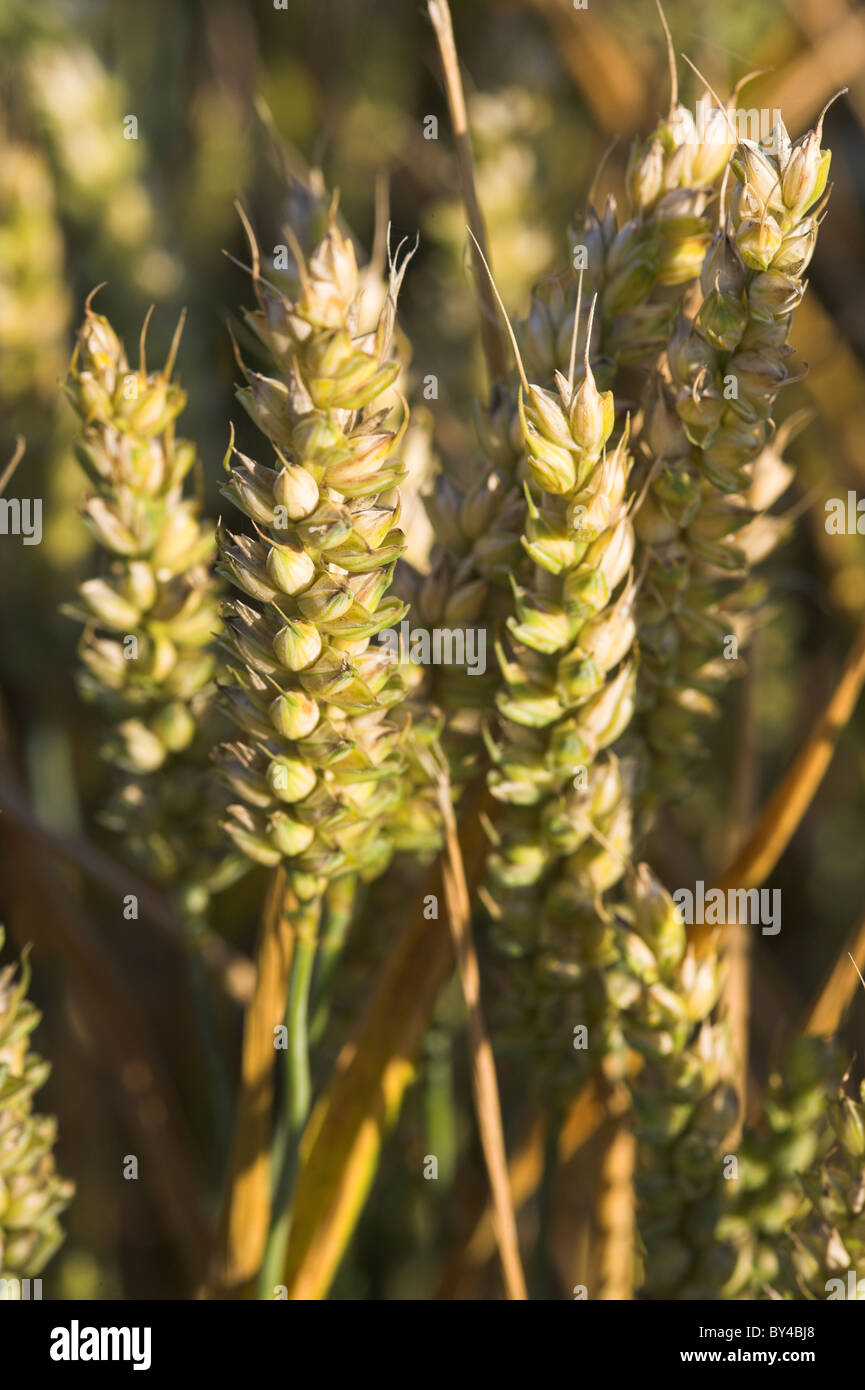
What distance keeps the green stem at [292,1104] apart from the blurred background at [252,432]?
0.16m

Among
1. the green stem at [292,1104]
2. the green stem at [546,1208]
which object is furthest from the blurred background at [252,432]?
the green stem at [292,1104]

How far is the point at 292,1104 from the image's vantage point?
63cm

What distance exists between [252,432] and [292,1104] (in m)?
0.79

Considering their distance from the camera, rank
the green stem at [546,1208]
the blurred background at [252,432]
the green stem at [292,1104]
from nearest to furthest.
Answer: the green stem at [292,1104] < the green stem at [546,1208] < the blurred background at [252,432]

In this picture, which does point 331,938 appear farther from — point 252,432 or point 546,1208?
point 252,432

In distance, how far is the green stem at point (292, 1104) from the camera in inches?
24.1

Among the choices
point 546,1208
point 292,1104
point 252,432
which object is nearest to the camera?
point 292,1104

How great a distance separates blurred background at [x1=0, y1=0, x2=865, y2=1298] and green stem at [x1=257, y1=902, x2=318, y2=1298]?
0.16 meters

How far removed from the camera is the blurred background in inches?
36.7

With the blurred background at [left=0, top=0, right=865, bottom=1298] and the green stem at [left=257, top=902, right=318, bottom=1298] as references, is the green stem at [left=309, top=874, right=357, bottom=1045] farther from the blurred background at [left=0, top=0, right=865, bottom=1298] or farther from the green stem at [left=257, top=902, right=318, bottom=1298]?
the blurred background at [left=0, top=0, right=865, bottom=1298]

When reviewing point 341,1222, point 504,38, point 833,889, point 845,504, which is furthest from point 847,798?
point 504,38

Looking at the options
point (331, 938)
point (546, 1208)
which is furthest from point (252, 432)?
point (546, 1208)

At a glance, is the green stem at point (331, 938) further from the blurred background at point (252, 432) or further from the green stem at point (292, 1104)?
the blurred background at point (252, 432)
